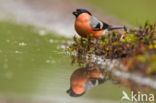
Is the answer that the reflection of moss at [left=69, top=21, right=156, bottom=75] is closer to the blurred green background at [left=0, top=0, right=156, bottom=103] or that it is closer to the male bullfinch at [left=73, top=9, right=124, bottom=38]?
the male bullfinch at [left=73, top=9, right=124, bottom=38]

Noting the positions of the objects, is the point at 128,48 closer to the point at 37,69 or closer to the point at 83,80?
the point at 83,80

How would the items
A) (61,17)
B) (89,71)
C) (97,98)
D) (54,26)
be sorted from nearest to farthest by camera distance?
(97,98) < (89,71) < (54,26) < (61,17)

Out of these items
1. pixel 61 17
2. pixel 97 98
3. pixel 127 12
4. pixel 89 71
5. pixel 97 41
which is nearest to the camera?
pixel 97 98

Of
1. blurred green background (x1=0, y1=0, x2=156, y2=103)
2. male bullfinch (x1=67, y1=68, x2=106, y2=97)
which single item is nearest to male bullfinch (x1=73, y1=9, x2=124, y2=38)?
blurred green background (x1=0, y1=0, x2=156, y2=103)

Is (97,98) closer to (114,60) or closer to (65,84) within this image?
(65,84)

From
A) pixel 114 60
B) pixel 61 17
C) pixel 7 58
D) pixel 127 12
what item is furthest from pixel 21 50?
pixel 127 12

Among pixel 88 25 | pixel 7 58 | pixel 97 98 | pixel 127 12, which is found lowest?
pixel 97 98
